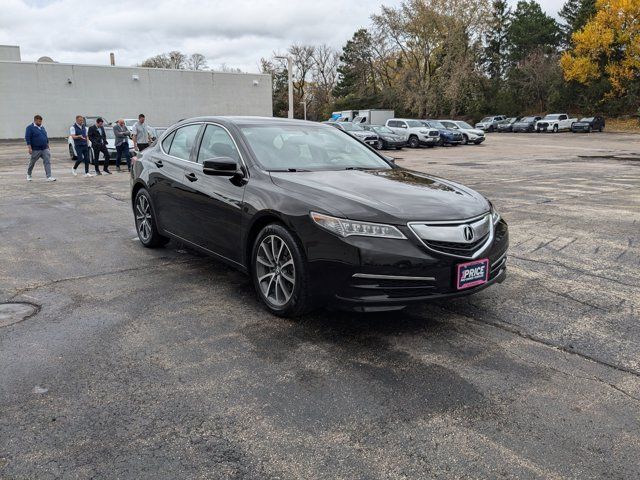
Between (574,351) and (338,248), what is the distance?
5.82 feet

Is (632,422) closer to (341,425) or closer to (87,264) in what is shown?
(341,425)

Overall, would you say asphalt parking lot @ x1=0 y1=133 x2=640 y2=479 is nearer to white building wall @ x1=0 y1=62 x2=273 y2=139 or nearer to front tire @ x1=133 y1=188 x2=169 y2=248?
front tire @ x1=133 y1=188 x2=169 y2=248

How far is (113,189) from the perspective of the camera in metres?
12.6

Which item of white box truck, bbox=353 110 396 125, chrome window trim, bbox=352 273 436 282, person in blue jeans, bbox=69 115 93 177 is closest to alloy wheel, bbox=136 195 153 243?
chrome window trim, bbox=352 273 436 282

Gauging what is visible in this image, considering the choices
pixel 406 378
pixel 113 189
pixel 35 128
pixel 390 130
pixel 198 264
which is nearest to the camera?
pixel 406 378

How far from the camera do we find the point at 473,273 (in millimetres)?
3854

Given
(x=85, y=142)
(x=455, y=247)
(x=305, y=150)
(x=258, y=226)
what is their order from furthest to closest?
1. (x=85, y=142)
2. (x=305, y=150)
3. (x=258, y=226)
4. (x=455, y=247)

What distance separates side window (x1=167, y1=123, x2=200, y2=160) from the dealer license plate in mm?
3166

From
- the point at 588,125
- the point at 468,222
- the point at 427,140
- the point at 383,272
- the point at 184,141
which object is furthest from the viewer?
the point at 588,125

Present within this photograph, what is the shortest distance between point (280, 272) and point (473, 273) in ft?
4.78

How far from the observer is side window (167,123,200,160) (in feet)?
18.4

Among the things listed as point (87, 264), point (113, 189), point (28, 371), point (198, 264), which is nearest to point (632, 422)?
point (28, 371)

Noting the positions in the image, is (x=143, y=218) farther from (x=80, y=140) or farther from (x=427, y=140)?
(x=427, y=140)

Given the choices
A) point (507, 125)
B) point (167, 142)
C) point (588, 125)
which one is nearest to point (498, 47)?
point (507, 125)
